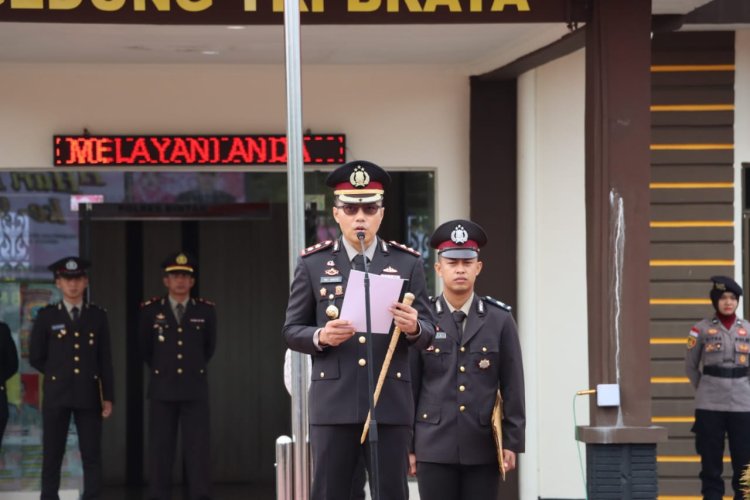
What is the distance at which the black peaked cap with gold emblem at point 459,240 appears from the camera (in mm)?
7340

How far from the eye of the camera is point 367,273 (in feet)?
19.4

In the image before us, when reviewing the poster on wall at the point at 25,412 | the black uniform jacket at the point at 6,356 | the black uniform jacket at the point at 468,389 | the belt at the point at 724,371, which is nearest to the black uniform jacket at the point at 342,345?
the black uniform jacket at the point at 468,389

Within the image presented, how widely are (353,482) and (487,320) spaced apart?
4.09 ft

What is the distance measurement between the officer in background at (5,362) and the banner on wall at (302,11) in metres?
3.09

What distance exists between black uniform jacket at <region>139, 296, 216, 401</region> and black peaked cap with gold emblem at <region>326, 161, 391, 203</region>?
17.6 ft

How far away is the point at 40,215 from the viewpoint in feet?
39.0

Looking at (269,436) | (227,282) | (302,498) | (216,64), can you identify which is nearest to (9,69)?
(216,64)

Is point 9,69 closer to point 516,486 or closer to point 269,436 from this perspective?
point 269,436

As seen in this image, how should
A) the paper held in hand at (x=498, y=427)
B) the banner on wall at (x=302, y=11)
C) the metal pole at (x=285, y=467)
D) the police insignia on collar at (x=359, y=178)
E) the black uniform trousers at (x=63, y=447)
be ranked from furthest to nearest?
the black uniform trousers at (x=63, y=447) → the banner on wall at (x=302, y=11) → the paper held in hand at (x=498, y=427) → the metal pole at (x=285, y=467) → the police insignia on collar at (x=359, y=178)

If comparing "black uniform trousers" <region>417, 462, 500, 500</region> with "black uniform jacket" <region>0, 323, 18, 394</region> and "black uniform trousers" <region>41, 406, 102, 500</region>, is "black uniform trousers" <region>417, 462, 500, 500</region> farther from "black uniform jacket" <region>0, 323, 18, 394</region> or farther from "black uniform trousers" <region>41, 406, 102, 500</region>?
"black uniform jacket" <region>0, 323, 18, 394</region>

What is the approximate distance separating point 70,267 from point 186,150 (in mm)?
1262

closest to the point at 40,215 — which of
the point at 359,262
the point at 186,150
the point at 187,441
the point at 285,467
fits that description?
the point at 186,150

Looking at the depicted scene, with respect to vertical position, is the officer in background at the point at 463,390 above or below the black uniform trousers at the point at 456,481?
above

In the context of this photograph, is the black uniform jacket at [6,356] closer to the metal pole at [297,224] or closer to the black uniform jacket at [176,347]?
the black uniform jacket at [176,347]
